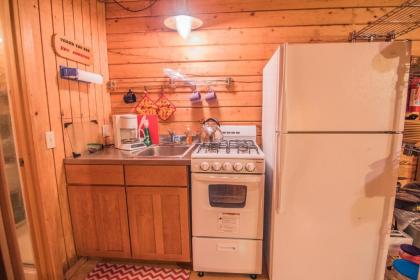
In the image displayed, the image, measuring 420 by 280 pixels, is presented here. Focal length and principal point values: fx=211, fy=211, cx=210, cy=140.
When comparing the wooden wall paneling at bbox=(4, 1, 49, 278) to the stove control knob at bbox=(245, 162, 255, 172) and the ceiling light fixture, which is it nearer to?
the ceiling light fixture

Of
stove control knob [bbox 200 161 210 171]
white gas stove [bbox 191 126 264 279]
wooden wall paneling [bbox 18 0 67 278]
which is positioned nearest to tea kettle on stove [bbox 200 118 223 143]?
white gas stove [bbox 191 126 264 279]

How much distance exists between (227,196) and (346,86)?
3.48 ft

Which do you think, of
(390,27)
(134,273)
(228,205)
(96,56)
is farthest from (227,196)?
(390,27)

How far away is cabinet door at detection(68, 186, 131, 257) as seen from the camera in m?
1.63

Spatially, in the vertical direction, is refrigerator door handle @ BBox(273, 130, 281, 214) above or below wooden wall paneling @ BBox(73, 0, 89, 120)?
below

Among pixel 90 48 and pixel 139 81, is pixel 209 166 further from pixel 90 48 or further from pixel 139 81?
pixel 90 48

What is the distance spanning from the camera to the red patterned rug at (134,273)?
1.66m

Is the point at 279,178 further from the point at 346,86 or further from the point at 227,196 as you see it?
the point at 346,86

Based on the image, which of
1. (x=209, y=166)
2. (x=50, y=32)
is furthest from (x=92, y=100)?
(x=209, y=166)

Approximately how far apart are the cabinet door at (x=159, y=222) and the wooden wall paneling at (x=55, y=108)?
1.63 ft

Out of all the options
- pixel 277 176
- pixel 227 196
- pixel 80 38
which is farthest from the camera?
pixel 80 38

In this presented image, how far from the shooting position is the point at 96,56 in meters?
2.03

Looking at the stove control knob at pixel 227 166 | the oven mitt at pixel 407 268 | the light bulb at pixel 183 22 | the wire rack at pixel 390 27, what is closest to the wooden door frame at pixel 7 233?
the stove control knob at pixel 227 166

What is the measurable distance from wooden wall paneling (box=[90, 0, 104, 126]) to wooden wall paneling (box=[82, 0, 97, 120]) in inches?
1.5
